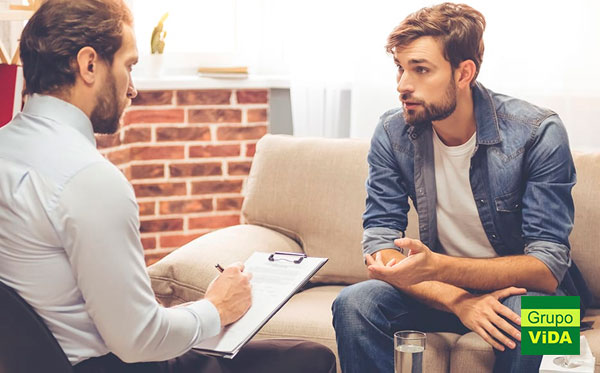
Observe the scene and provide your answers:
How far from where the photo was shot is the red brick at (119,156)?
10.3 feet

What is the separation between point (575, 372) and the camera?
143 centimetres

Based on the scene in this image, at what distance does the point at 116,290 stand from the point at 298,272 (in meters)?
0.61

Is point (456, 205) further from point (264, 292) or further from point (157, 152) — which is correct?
point (157, 152)

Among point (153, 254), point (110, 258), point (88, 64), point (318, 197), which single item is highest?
point (88, 64)

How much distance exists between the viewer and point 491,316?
1.91 meters

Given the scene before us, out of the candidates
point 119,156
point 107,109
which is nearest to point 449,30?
point 107,109

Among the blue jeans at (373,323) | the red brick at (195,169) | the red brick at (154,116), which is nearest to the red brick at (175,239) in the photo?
the red brick at (195,169)

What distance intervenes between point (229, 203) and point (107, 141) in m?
0.59

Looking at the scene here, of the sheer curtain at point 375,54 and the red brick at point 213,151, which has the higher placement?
the sheer curtain at point 375,54

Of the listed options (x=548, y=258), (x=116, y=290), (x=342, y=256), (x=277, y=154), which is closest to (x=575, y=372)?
(x=548, y=258)

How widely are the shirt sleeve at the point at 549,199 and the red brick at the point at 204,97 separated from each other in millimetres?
1555

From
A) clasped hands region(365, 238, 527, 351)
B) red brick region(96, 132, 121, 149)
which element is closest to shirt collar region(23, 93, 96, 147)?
clasped hands region(365, 238, 527, 351)

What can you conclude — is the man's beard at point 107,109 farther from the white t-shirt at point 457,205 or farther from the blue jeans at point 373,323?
the white t-shirt at point 457,205

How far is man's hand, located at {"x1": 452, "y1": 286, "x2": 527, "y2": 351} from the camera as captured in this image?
1.89 m
